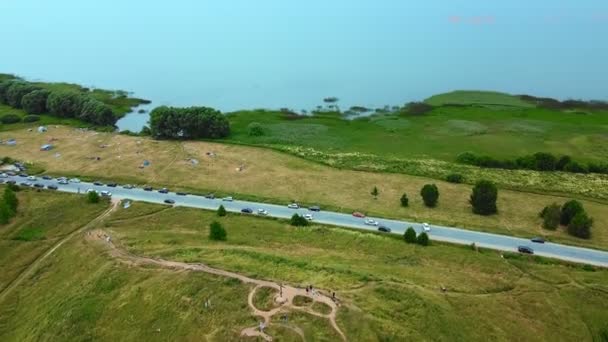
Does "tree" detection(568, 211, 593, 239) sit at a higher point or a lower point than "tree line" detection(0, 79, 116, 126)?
lower

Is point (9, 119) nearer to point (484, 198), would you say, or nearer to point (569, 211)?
point (484, 198)

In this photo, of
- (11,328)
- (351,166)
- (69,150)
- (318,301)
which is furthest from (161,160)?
(318,301)

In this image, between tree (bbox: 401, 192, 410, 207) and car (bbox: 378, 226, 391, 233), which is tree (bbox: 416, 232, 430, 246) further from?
tree (bbox: 401, 192, 410, 207)

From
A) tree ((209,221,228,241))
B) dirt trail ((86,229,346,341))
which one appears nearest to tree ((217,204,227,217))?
tree ((209,221,228,241))

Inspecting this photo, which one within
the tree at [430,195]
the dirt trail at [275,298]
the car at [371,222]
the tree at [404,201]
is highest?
the tree at [430,195]

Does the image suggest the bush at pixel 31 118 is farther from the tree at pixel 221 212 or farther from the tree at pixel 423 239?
the tree at pixel 423 239

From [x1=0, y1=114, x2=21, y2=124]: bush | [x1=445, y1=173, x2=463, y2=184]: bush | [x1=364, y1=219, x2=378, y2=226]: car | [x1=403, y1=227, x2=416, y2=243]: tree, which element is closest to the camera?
[x1=403, y1=227, x2=416, y2=243]: tree

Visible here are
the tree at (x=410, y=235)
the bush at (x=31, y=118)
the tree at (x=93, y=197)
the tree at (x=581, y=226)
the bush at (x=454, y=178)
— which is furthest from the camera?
the bush at (x=31, y=118)

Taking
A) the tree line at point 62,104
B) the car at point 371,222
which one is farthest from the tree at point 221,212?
the tree line at point 62,104
